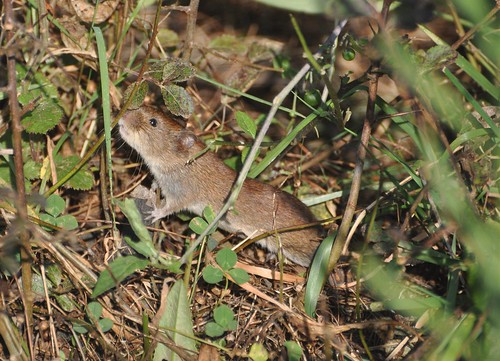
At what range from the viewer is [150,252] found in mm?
2766

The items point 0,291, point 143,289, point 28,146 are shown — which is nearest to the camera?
point 0,291

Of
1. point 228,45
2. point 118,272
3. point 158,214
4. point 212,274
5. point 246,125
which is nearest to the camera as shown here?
point 118,272

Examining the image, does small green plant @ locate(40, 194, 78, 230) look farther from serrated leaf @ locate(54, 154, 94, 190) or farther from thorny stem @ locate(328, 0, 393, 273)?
thorny stem @ locate(328, 0, 393, 273)

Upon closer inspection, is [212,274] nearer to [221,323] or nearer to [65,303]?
[221,323]

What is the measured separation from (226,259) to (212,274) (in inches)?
4.2

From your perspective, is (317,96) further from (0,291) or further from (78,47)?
(0,291)

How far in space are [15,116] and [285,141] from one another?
1350 mm

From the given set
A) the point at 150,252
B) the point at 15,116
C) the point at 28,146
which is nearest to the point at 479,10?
the point at 150,252

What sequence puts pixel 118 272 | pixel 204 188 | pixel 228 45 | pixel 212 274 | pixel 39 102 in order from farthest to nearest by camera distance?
1. pixel 228 45
2. pixel 204 188
3. pixel 39 102
4. pixel 212 274
5. pixel 118 272

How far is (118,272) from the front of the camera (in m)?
2.82

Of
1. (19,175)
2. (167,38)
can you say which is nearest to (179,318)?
(19,175)

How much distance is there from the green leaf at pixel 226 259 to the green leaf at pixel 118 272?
0.47 m

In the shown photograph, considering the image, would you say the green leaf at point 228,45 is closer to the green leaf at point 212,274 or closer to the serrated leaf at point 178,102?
the serrated leaf at point 178,102

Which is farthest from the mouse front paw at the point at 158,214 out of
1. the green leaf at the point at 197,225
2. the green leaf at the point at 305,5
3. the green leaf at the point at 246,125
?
the green leaf at the point at 305,5
